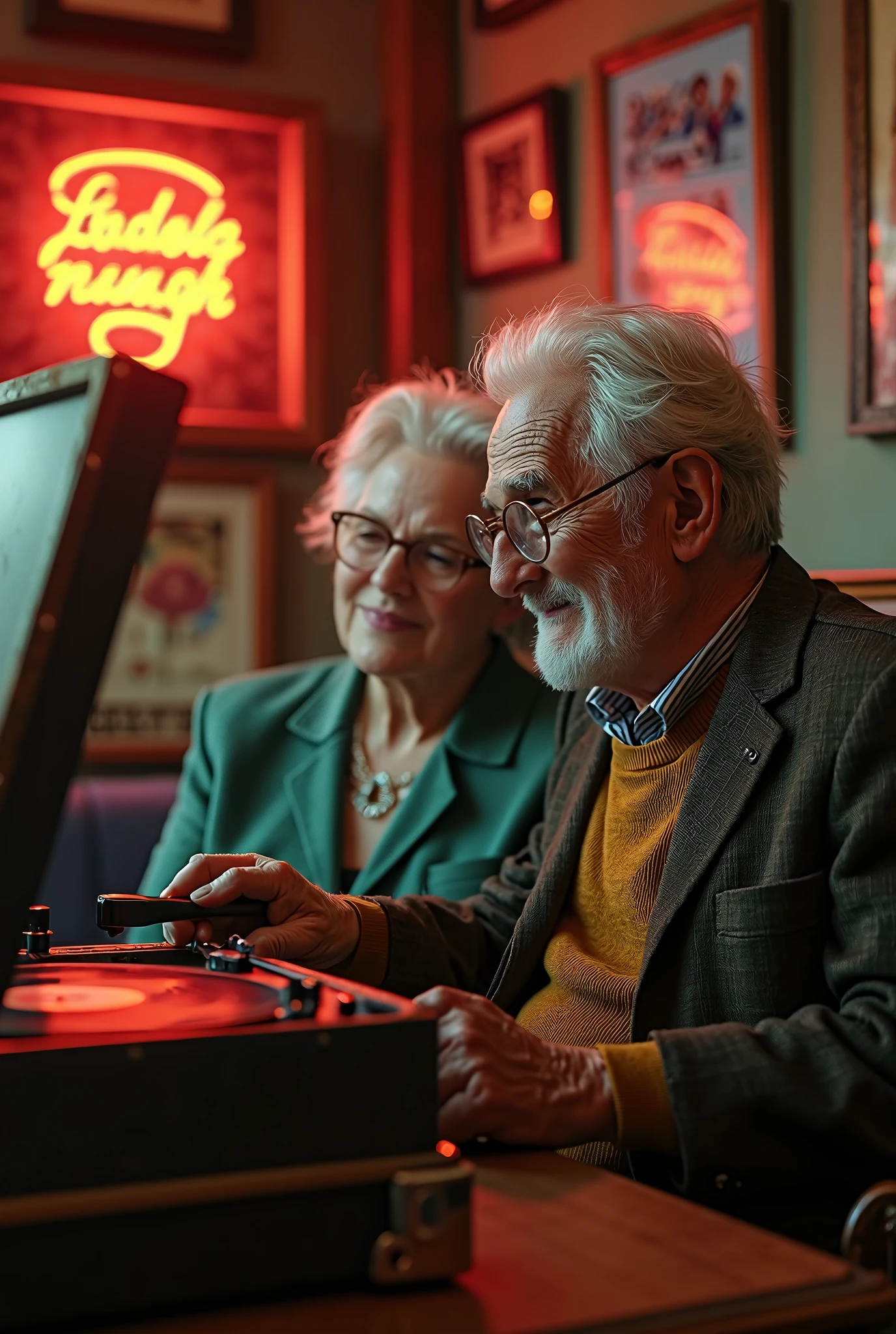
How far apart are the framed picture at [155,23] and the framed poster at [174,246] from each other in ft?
0.42

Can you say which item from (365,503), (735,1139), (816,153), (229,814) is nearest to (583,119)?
(816,153)

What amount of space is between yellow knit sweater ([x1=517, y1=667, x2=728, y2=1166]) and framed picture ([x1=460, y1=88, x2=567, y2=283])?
176 cm

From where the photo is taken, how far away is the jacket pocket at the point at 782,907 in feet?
4.55

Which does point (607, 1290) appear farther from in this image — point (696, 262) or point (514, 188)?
point (514, 188)

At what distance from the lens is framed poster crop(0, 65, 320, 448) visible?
134 inches

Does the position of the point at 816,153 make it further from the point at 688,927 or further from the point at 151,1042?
the point at 151,1042

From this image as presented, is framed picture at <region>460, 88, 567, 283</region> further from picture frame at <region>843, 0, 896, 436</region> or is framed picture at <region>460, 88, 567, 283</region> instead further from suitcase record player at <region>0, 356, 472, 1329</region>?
suitcase record player at <region>0, 356, 472, 1329</region>

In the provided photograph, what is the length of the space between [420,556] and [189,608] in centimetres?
130

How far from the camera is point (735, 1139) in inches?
47.8

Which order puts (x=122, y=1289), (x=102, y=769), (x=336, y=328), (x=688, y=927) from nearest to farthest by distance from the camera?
(x=122, y=1289) → (x=688, y=927) → (x=102, y=769) → (x=336, y=328)

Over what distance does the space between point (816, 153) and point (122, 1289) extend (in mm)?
2268

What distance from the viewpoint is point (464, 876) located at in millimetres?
2203

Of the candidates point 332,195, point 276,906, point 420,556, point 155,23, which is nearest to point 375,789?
point 420,556

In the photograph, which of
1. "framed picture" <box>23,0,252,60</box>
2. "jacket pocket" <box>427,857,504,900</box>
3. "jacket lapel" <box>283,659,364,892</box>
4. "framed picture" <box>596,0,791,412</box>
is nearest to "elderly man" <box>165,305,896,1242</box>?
"jacket pocket" <box>427,857,504,900</box>
